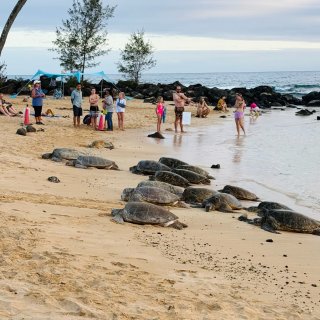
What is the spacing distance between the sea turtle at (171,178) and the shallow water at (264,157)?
32.7 inches

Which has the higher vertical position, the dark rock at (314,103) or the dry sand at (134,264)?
the dark rock at (314,103)

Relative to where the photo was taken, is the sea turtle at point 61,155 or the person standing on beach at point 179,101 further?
the person standing on beach at point 179,101

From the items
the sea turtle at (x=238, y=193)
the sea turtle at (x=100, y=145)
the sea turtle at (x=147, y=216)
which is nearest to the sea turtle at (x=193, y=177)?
the sea turtle at (x=238, y=193)

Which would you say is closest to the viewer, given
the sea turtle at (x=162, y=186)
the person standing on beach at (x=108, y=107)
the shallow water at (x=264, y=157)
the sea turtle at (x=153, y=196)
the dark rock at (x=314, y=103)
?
the sea turtle at (x=153, y=196)

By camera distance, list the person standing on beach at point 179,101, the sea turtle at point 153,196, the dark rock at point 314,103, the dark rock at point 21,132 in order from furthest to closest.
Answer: the dark rock at point 314,103 < the person standing on beach at point 179,101 < the dark rock at point 21,132 < the sea turtle at point 153,196

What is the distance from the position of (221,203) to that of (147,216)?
6.32 feet

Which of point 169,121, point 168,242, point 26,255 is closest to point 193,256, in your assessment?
point 168,242

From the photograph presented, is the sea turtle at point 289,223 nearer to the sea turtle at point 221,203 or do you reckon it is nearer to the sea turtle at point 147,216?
the sea turtle at point 221,203

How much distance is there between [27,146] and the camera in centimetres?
1511

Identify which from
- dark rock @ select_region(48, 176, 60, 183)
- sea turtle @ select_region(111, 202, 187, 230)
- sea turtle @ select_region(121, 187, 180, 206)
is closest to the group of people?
dark rock @ select_region(48, 176, 60, 183)

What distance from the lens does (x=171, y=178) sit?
11391mm

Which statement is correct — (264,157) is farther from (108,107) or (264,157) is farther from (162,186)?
(162,186)

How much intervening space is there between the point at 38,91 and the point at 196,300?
1577 cm

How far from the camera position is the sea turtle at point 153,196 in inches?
358
